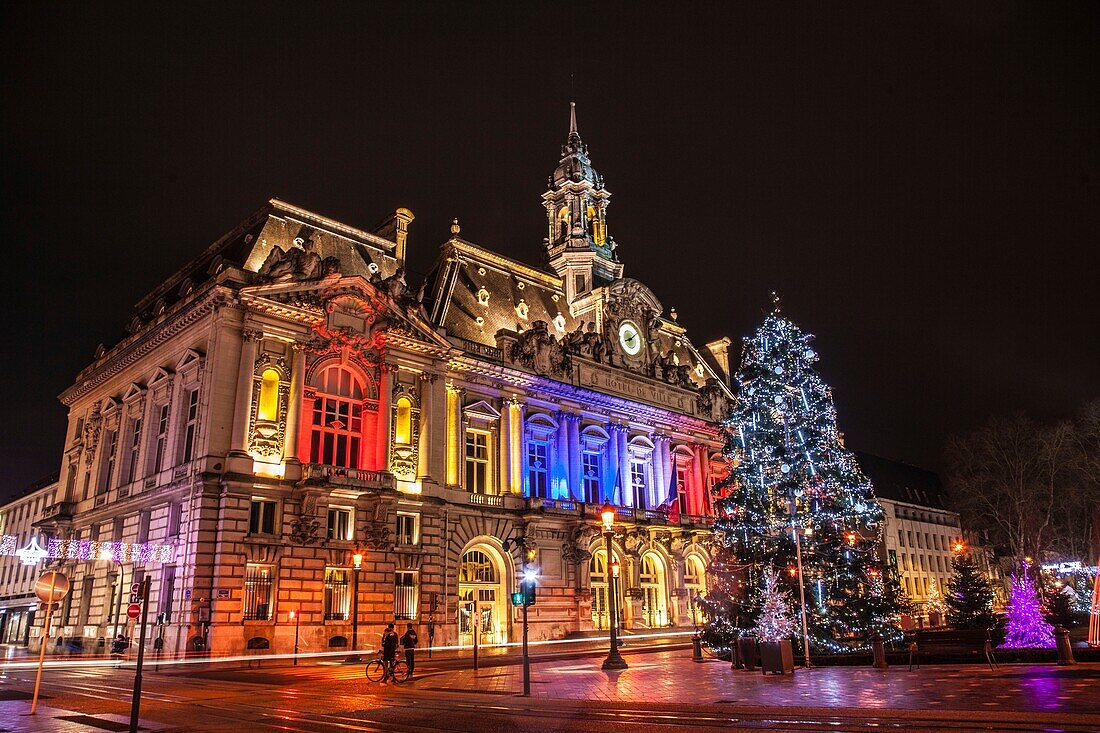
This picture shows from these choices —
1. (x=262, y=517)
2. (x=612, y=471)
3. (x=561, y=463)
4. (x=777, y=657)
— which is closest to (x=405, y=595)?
(x=262, y=517)

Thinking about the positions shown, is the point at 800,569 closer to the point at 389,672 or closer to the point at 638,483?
the point at 389,672

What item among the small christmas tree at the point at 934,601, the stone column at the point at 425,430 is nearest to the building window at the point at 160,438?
the stone column at the point at 425,430

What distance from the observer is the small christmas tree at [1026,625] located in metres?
24.5

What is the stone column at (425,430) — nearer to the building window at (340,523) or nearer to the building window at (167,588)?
the building window at (340,523)

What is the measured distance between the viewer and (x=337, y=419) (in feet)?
131

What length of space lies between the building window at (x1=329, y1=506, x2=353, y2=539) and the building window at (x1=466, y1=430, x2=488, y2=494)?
882 cm

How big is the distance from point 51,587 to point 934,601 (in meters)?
61.2

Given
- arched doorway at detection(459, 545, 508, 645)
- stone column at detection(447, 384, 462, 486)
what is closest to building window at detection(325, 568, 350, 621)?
arched doorway at detection(459, 545, 508, 645)

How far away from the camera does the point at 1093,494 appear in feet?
148

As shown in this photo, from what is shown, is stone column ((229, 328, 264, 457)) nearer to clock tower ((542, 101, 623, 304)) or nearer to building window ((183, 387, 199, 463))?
building window ((183, 387, 199, 463))

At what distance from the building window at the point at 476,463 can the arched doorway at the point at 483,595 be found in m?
3.47

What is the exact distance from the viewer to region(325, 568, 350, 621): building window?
36406 millimetres

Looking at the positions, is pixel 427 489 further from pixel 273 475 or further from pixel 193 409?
pixel 193 409

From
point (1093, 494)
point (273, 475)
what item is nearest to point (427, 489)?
point (273, 475)
